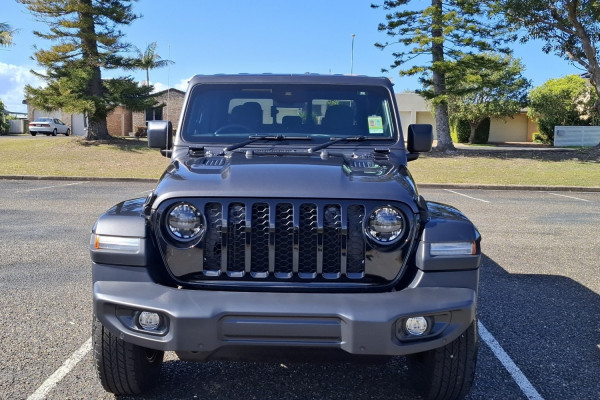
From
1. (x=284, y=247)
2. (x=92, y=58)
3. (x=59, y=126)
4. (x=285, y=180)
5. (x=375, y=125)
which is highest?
(x=92, y=58)

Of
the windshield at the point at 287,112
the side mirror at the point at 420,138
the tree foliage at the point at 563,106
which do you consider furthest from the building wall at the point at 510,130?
the windshield at the point at 287,112

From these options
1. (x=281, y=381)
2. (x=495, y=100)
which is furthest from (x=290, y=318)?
(x=495, y=100)

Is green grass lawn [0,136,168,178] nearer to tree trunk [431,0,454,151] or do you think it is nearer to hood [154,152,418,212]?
tree trunk [431,0,454,151]

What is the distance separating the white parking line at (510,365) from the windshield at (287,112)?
5.63 feet

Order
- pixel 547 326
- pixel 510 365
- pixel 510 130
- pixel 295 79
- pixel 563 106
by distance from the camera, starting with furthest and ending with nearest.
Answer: pixel 510 130 < pixel 563 106 < pixel 547 326 < pixel 295 79 < pixel 510 365

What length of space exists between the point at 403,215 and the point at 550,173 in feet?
58.3

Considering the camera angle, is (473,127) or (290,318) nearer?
(290,318)

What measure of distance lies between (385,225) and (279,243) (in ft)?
1.81

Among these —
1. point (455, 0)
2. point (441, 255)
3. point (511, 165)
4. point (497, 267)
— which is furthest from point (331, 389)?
point (455, 0)

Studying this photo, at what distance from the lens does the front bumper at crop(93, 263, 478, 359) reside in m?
2.58

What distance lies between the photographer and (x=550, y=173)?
18766 millimetres

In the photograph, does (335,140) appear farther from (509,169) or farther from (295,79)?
(509,169)

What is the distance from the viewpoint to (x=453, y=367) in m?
2.99

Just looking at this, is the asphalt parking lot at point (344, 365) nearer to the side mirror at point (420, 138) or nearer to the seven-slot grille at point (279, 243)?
the seven-slot grille at point (279, 243)
